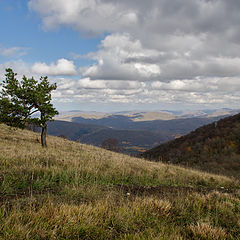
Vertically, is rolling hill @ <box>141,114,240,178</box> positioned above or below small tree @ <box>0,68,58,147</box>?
below

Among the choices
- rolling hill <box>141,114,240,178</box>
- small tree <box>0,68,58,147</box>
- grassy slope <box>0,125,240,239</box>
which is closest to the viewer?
grassy slope <box>0,125,240,239</box>

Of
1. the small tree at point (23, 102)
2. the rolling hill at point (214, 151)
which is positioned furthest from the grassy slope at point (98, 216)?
the rolling hill at point (214, 151)

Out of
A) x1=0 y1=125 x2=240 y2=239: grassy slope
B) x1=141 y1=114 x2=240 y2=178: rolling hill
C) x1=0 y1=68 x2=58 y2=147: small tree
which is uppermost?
x1=0 y1=68 x2=58 y2=147: small tree

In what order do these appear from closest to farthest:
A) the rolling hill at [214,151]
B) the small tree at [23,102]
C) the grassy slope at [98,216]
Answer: the grassy slope at [98,216] → the small tree at [23,102] → the rolling hill at [214,151]

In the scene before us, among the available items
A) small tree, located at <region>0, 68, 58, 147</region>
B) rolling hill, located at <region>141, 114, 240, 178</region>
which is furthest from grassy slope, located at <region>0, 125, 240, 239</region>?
rolling hill, located at <region>141, 114, 240, 178</region>

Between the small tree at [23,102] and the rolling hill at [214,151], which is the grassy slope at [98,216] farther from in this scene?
the rolling hill at [214,151]

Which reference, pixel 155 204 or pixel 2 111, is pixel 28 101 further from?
pixel 155 204

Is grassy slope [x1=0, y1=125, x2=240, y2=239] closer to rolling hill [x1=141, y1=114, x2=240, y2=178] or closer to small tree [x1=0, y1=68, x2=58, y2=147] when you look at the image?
small tree [x1=0, y1=68, x2=58, y2=147]

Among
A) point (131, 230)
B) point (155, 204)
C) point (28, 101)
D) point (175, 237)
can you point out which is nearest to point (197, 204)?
point (155, 204)

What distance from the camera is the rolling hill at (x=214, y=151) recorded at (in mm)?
27914

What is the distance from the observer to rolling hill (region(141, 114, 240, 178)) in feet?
91.6

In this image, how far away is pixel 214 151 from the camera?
33.0 m

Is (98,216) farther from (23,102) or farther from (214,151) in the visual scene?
(214,151)

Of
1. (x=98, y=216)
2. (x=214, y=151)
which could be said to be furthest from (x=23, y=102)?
(x=214, y=151)
